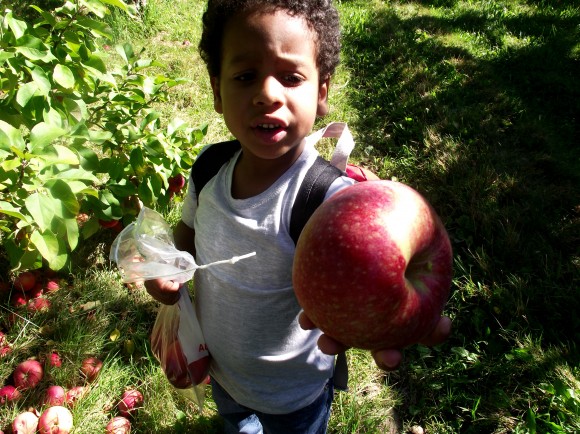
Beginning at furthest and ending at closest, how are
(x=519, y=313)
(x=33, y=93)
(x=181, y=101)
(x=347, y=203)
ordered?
(x=181, y=101)
(x=519, y=313)
(x=33, y=93)
(x=347, y=203)

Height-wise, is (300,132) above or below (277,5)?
below

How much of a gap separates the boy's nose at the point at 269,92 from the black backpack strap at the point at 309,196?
0.74 feet

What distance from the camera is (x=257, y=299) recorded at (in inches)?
55.9

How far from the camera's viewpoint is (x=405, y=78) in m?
4.38

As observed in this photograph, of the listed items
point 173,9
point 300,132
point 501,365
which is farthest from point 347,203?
point 173,9

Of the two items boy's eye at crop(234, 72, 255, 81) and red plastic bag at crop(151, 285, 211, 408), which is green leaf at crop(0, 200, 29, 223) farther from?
boy's eye at crop(234, 72, 255, 81)

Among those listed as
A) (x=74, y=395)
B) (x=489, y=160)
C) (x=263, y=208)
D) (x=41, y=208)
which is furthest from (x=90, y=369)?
(x=489, y=160)

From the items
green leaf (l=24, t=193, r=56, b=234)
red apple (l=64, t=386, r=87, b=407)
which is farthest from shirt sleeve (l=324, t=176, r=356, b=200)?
red apple (l=64, t=386, r=87, b=407)

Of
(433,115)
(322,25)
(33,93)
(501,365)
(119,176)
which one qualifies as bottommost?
(501,365)

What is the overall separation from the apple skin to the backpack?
17 centimetres

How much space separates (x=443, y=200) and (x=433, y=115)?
1.03 m

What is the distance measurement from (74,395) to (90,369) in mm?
→ 148

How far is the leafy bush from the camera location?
1.57m

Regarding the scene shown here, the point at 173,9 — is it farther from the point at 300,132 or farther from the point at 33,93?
the point at 300,132
